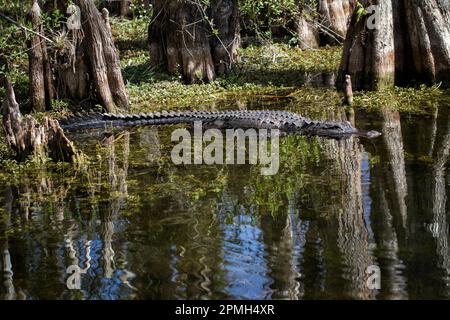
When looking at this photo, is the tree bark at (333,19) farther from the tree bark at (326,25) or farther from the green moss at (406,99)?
the green moss at (406,99)

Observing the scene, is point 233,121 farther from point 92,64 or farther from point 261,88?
point 261,88

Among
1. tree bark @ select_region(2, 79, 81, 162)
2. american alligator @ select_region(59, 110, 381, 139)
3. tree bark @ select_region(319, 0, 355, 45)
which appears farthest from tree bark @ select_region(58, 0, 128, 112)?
tree bark @ select_region(319, 0, 355, 45)

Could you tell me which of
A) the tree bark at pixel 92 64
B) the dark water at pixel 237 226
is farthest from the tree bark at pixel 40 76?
the dark water at pixel 237 226

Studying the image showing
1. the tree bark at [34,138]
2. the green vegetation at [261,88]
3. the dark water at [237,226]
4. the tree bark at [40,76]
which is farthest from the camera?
the green vegetation at [261,88]

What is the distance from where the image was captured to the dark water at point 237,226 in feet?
17.3

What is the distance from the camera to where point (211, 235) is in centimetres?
630

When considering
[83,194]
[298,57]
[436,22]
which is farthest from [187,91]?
[83,194]

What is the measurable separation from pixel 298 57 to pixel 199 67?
2718 mm

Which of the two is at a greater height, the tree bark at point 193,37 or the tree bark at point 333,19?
the tree bark at point 333,19

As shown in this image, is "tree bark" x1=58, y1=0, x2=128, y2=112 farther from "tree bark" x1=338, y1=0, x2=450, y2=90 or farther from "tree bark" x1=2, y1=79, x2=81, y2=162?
"tree bark" x1=338, y1=0, x2=450, y2=90

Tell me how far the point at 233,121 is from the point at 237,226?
457cm

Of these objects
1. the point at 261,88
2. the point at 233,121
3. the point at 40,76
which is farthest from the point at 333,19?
the point at 40,76

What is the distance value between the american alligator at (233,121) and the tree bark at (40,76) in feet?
4.22
